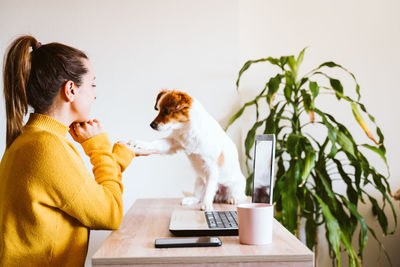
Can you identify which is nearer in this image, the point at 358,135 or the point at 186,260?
the point at 186,260

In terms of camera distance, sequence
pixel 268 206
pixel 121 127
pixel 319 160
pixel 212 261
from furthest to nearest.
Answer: pixel 121 127 < pixel 319 160 < pixel 268 206 < pixel 212 261

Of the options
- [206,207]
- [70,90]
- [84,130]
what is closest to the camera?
[70,90]

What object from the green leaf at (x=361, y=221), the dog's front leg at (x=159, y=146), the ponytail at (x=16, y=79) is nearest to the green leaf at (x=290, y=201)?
the green leaf at (x=361, y=221)

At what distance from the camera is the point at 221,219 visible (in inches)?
40.9

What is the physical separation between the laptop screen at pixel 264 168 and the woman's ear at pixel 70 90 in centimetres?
52

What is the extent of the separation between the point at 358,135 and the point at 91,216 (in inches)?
64.6

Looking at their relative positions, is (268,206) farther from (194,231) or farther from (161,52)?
(161,52)

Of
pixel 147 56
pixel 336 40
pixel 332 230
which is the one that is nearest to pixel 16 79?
pixel 147 56

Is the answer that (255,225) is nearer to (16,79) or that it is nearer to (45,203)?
(45,203)

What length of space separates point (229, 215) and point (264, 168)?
0.16 meters

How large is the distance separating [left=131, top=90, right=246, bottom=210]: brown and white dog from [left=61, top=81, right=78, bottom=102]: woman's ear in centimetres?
27

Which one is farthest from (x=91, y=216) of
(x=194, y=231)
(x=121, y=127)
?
(x=121, y=127)

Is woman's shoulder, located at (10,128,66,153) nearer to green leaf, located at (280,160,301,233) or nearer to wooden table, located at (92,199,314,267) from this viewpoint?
wooden table, located at (92,199,314,267)

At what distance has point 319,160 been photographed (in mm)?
1880
